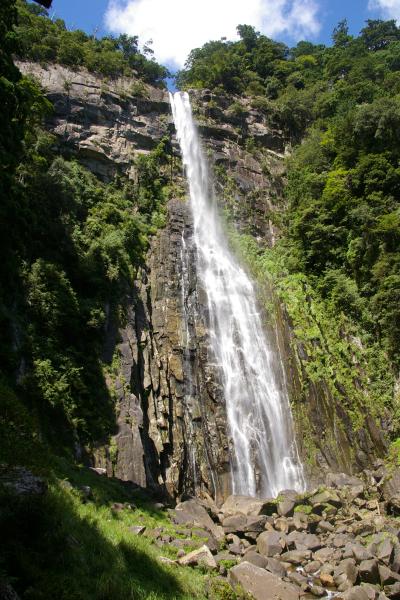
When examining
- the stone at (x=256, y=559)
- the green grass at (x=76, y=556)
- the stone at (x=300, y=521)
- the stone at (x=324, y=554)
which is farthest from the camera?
the stone at (x=300, y=521)

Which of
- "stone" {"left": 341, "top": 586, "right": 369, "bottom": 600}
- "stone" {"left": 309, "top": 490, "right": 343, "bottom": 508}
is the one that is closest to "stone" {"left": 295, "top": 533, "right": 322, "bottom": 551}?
"stone" {"left": 309, "top": 490, "right": 343, "bottom": 508}

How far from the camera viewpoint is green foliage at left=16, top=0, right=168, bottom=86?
102 ft

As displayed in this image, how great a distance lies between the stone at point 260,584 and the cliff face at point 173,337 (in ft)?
19.1

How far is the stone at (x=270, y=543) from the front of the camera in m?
11.2

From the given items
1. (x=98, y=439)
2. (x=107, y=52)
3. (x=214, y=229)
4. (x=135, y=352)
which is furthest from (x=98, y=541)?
(x=107, y=52)

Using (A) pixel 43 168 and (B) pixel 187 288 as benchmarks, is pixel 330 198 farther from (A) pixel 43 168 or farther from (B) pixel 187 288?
(A) pixel 43 168

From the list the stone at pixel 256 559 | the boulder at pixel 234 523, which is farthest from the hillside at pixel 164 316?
the stone at pixel 256 559

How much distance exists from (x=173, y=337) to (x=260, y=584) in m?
12.9

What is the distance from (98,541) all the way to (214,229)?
24.6 metres

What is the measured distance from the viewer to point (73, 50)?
1267 inches

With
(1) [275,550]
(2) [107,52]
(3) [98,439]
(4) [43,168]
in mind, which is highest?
(2) [107,52]

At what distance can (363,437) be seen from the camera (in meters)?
20.0

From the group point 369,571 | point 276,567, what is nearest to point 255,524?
point 276,567

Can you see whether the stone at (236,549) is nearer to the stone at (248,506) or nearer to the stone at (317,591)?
the stone at (317,591)
